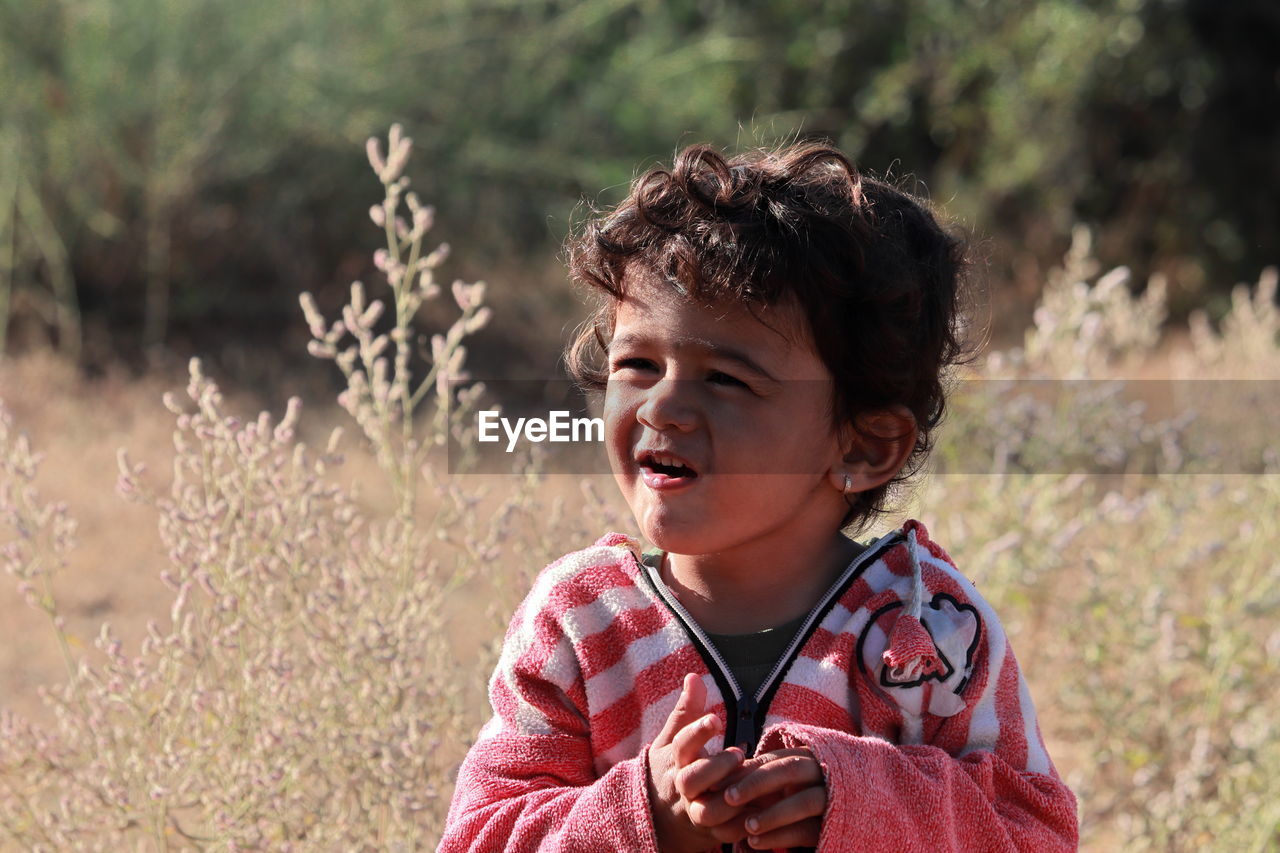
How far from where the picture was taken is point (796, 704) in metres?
1.39

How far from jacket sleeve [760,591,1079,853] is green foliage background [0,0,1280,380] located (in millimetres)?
4119

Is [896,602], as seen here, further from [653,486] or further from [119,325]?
[119,325]

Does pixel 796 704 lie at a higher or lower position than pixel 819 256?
lower

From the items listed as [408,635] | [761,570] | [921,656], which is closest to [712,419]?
[761,570]

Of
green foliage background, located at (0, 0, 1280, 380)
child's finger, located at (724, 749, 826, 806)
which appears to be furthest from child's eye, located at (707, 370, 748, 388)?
green foliage background, located at (0, 0, 1280, 380)

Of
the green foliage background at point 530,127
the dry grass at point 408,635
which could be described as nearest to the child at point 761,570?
the dry grass at point 408,635

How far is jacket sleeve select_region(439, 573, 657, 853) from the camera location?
130cm

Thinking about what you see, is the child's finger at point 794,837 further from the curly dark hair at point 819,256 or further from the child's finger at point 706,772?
the curly dark hair at point 819,256

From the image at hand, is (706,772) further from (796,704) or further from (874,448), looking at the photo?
(874,448)

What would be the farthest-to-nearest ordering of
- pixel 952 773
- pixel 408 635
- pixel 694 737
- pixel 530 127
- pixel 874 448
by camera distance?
pixel 530 127
pixel 408 635
pixel 874 448
pixel 952 773
pixel 694 737

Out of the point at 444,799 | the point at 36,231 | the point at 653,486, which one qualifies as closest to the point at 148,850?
the point at 444,799

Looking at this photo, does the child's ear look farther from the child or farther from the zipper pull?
the zipper pull

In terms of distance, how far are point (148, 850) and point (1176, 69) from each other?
26.6 ft

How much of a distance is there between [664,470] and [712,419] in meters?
0.08
